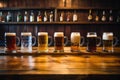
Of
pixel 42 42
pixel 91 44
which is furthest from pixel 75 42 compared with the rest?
pixel 42 42

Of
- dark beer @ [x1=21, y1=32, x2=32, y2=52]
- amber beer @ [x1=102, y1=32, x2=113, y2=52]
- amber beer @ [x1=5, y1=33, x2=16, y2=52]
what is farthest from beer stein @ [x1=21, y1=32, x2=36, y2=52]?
amber beer @ [x1=102, y1=32, x2=113, y2=52]

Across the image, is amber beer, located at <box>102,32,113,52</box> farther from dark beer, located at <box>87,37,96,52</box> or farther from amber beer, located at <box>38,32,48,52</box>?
amber beer, located at <box>38,32,48,52</box>

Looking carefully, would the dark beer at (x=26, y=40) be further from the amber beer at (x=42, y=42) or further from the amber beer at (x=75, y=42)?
the amber beer at (x=75, y=42)

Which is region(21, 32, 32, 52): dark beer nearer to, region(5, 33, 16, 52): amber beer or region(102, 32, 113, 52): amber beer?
region(5, 33, 16, 52): amber beer

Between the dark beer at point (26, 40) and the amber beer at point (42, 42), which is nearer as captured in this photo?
the amber beer at point (42, 42)

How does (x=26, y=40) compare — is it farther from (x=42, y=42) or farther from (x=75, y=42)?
(x=75, y=42)

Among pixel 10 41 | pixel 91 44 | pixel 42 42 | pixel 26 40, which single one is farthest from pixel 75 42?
pixel 10 41

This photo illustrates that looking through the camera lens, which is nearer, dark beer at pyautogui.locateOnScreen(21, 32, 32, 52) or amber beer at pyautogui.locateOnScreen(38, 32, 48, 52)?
amber beer at pyautogui.locateOnScreen(38, 32, 48, 52)

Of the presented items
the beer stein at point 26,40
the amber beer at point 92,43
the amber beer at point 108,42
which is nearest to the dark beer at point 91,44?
the amber beer at point 92,43

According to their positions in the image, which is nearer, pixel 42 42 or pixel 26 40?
pixel 42 42

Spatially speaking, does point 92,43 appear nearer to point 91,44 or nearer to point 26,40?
point 91,44

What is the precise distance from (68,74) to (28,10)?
10.5ft

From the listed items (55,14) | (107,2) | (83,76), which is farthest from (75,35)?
(107,2)

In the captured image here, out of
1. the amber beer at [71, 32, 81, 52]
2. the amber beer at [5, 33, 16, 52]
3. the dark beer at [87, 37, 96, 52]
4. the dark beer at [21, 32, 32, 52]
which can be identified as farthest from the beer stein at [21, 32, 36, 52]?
the dark beer at [87, 37, 96, 52]
